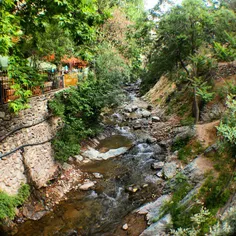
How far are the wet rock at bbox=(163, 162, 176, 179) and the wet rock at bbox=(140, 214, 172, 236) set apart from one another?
303cm

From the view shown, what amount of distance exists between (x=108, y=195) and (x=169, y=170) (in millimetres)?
2981

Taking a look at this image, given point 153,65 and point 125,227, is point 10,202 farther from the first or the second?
point 153,65

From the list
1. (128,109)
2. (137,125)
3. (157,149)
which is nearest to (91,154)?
(157,149)

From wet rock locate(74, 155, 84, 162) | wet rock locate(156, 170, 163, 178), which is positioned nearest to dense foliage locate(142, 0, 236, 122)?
wet rock locate(156, 170, 163, 178)

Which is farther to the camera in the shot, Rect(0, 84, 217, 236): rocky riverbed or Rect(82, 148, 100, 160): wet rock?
Rect(82, 148, 100, 160): wet rock

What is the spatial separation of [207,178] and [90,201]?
4651mm

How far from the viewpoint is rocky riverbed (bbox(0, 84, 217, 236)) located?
7605 mm

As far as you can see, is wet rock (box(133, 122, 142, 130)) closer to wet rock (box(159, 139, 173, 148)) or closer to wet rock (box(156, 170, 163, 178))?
wet rock (box(159, 139, 173, 148))

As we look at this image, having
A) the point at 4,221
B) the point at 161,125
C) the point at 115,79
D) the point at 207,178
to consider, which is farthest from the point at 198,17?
the point at 4,221

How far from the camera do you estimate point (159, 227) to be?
21.3 ft

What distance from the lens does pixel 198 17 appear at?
12.4 m

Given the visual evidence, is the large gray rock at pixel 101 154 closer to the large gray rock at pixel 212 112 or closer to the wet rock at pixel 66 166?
the wet rock at pixel 66 166

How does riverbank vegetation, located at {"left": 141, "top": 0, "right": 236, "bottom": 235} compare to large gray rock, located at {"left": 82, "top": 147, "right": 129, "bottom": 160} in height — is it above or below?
above

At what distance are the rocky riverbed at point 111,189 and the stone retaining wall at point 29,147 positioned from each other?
78cm
